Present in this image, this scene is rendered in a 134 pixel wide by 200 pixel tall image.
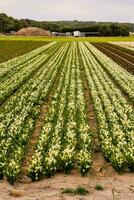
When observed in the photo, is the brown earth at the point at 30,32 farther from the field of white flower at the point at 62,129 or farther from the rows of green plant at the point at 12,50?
the field of white flower at the point at 62,129

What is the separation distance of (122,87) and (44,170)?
15.2m

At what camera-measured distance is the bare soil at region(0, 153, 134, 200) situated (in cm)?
1014

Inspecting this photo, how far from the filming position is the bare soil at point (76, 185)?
10.1m

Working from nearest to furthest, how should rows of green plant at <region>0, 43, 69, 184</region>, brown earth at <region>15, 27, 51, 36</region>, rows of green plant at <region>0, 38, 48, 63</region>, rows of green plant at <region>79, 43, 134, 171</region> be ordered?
rows of green plant at <region>0, 43, 69, 184</region>, rows of green plant at <region>79, 43, 134, 171</region>, rows of green plant at <region>0, 38, 48, 63</region>, brown earth at <region>15, 27, 51, 36</region>

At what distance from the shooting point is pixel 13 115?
17.4m

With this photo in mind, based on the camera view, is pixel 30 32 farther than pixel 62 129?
Yes

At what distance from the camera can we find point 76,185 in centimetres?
1094

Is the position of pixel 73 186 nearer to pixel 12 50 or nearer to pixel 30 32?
pixel 12 50

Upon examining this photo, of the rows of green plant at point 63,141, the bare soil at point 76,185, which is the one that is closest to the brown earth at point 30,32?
the rows of green plant at point 63,141

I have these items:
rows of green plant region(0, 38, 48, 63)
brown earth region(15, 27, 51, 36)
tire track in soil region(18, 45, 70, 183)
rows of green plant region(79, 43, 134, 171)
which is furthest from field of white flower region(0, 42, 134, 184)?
brown earth region(15, 27, 51, 36)

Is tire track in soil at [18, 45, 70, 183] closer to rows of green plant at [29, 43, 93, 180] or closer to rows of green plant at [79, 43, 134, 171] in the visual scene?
rows of green plant at [29, 43, 93, 180]

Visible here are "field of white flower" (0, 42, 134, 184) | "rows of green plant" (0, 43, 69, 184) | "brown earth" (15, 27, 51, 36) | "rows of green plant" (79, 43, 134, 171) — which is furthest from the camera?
"brown earth" (15, 27, 51, 36)

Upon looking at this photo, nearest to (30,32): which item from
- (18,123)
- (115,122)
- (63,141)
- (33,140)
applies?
(115,122)

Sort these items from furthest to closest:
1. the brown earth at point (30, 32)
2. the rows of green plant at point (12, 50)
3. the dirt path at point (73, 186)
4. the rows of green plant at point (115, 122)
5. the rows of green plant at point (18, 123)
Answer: the brown earth at point (30, 32), the rows of green plant at point (12, 50), the rows of green plant at point (115, 122), the rows of green plant at point (18, 123), the dirt path at point (73, 186)
